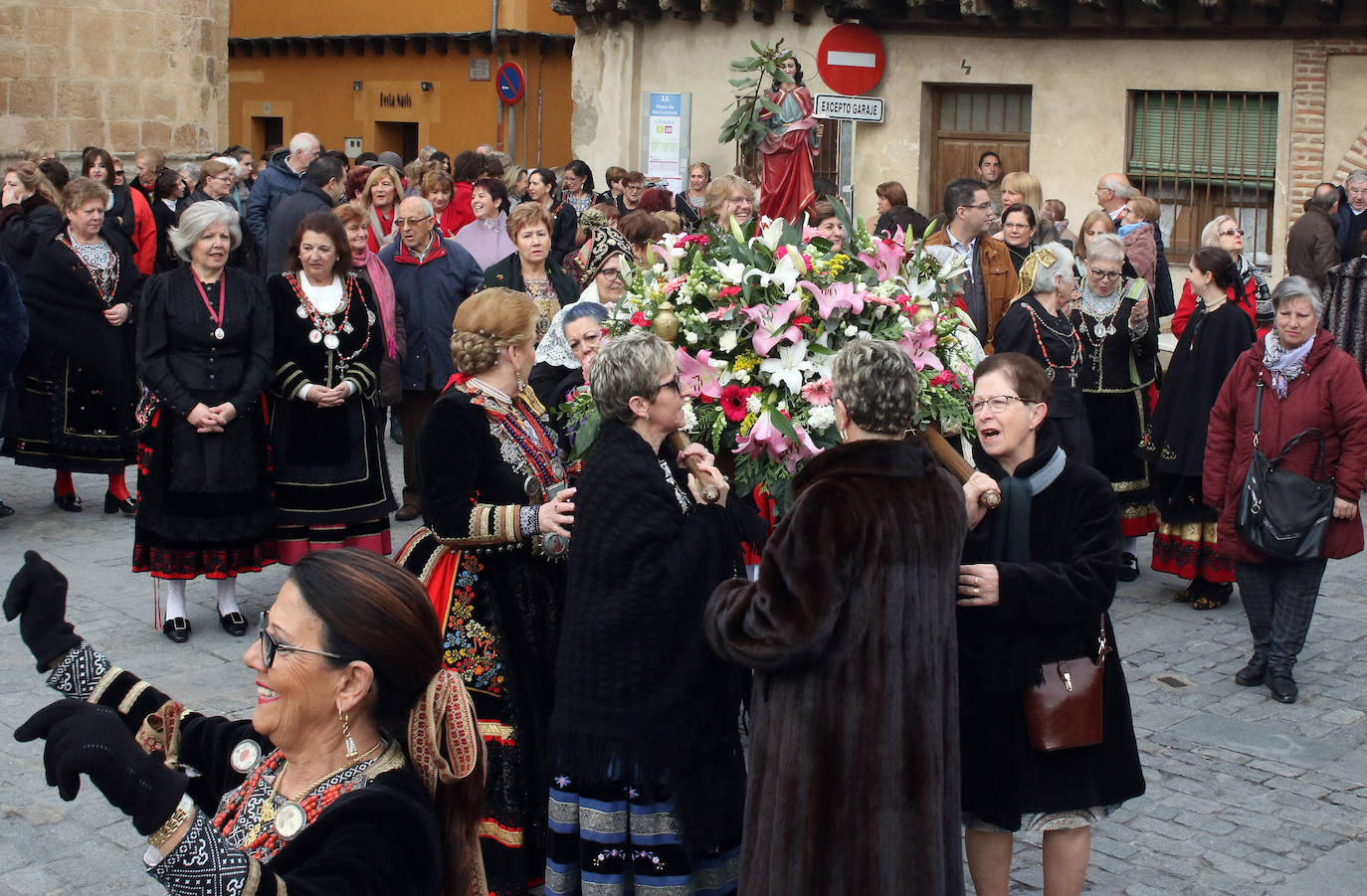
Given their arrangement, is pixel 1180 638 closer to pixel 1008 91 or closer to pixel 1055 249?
pixel 1055 249

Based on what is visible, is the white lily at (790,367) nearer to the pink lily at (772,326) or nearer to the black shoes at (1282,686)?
the pink lily at (772,326)

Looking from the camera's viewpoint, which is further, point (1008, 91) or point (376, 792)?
point (1008, 91)

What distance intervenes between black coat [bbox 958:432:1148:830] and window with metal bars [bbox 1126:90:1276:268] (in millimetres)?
12906

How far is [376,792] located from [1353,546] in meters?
5.43

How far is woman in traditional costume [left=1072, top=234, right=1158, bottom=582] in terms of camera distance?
28.5 feet

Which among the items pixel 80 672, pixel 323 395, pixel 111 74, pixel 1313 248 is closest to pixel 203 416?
pixel 323 395

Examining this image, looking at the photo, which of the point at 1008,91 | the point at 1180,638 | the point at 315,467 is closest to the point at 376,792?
the point at 315,467

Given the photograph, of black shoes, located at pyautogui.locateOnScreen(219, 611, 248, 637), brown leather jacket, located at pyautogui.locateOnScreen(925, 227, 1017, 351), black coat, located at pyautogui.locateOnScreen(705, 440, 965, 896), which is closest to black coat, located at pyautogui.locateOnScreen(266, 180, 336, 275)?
black shoes, located at pyautogui.locateOnScreen(219, 611, 248, 637)

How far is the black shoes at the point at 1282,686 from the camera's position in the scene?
23.5ft

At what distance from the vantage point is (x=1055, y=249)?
8.49 m

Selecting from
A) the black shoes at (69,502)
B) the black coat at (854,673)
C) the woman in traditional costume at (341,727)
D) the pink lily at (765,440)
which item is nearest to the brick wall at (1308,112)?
the black shoes at (69,502)

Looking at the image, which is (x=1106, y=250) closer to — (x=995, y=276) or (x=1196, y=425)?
(x=1196, y=425)

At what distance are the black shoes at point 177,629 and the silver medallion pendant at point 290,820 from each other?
5126 millimetres

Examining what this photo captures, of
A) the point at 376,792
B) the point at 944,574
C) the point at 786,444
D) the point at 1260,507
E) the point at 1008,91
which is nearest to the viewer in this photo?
the point at 376,792
